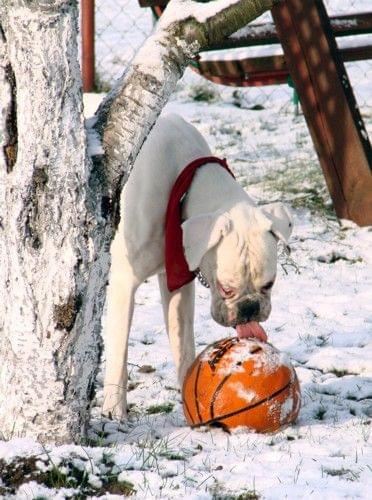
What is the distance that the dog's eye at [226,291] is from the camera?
13.5 ft

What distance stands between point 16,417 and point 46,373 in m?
0.18

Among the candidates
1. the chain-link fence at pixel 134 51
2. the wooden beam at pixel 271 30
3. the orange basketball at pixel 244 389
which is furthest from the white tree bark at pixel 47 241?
the chain-link fence at pixel 134 51

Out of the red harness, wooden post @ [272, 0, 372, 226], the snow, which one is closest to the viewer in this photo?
the snow

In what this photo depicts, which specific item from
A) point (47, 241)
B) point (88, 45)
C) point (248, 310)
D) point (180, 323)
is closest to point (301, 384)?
point (180, 323)

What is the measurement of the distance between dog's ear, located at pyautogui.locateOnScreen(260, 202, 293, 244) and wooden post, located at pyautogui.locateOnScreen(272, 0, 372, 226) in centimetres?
287

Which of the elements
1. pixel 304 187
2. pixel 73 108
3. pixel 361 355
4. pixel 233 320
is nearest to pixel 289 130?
pixel 304 187

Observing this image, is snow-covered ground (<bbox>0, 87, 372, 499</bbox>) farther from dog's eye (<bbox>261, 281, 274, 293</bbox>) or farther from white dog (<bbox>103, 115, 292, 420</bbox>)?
dog's eye (<bbox>261, 281, 274, 293</bbox>)

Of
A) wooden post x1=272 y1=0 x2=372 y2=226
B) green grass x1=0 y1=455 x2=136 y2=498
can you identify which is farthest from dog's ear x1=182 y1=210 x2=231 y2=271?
wooden post x1=272 y1=0 x2=372 y2=226

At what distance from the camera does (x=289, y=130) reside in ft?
32.5

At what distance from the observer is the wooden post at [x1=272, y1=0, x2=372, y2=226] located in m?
7.00

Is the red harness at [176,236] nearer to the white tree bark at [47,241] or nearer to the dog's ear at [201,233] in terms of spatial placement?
the dog's ear at [201,233]

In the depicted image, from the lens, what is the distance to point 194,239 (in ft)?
13.4

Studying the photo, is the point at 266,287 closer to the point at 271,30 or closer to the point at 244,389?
the point at 244,389

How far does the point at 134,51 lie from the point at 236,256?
8.72m
